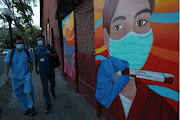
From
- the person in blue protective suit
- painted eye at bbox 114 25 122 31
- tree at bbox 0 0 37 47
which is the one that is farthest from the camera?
tree at bbox 0 0 37 47

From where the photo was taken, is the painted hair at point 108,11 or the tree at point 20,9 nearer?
the painted hair at point 108,11

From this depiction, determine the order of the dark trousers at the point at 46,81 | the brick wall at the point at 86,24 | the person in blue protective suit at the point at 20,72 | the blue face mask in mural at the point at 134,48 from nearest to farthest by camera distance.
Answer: the blue face mask in mural at the point at 134,48 < the person in blue protective suit at the point at 20,72 < the brick wall at the point at 86,24 < the dark trousers at the point at 46,81

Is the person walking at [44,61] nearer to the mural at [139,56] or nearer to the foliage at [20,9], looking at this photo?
the mural at [139,56]

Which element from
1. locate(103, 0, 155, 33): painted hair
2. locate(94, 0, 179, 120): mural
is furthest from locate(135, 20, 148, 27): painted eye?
locate(103, 0, 155, 33): painted hair

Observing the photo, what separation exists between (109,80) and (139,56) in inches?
37.6

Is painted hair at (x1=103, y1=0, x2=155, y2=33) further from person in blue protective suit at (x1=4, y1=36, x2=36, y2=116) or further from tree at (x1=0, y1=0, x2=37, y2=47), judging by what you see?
tree at (x1=0, y1=0, x2=37, y2=47)

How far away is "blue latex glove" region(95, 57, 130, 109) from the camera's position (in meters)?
2.07

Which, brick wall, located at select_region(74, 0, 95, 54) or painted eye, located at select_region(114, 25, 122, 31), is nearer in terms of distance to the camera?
painted eye, located at select_region(114, 25, 122, 31)

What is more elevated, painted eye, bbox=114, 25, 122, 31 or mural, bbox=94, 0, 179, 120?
painted eye, bbox=114, 25, 122, 31

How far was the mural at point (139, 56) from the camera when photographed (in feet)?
4.26

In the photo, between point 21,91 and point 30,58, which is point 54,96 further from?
point 30,58

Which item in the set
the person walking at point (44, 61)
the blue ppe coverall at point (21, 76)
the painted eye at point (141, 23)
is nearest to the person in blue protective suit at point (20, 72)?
the blue ppe coverall at point (21, 76)

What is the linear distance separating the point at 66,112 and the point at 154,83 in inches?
100

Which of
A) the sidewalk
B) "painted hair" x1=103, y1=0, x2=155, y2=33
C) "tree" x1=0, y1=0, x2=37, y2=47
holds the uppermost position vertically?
"tree" x1=0, y1=0, x2=37, y2=47
